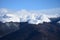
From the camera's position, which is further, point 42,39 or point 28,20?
point 28,20

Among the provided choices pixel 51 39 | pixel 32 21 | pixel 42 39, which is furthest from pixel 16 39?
pixel 32 21

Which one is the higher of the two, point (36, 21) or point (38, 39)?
point (36, 21)

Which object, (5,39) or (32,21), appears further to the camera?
(32,21)

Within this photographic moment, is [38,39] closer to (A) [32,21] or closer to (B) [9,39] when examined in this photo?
(B) [9,39]

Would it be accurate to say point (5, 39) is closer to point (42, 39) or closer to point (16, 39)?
point (16, 39)

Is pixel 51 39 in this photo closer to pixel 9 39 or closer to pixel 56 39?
pixel 56 39

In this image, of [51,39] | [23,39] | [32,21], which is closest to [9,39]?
[23,39]

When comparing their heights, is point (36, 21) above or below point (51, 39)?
above
